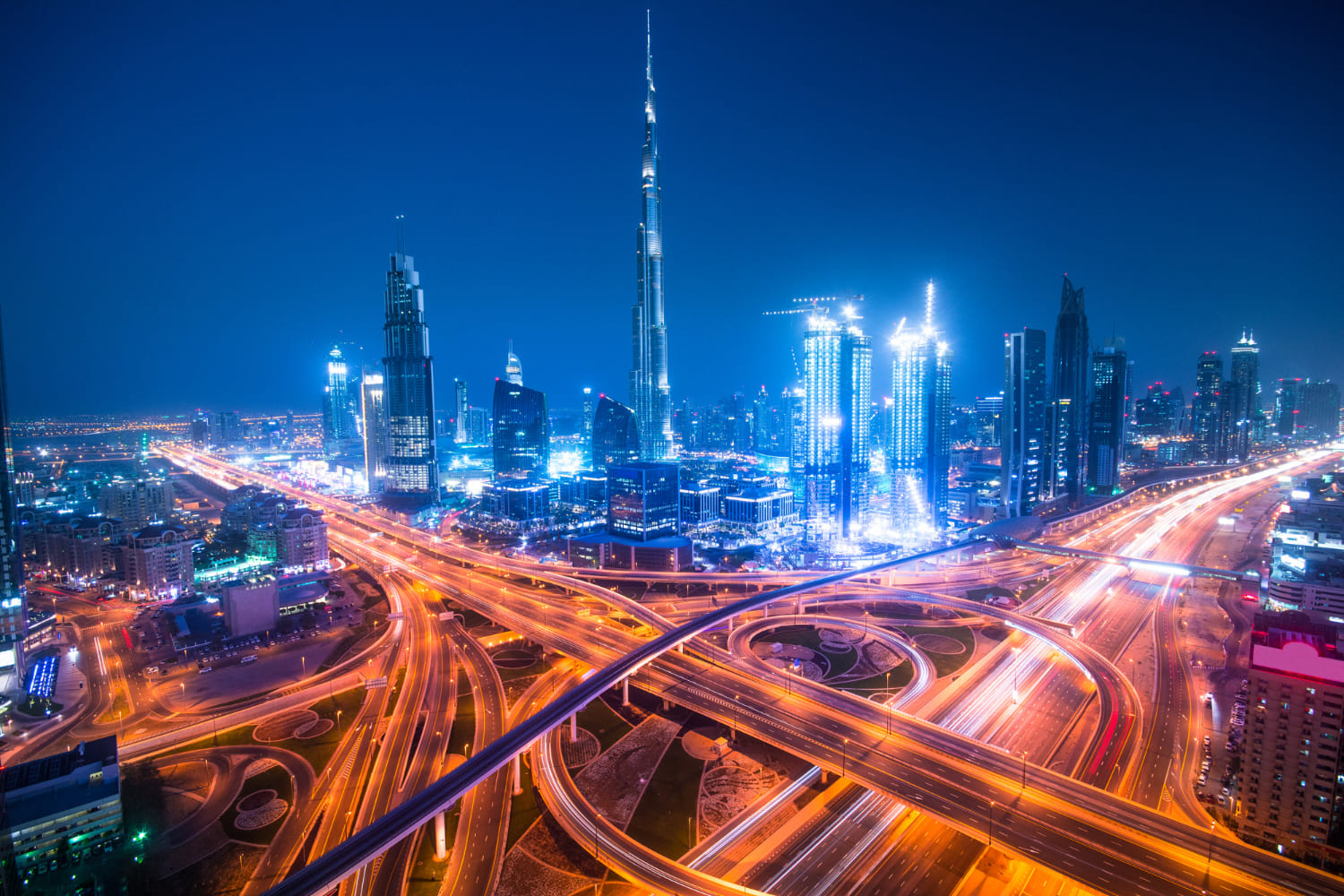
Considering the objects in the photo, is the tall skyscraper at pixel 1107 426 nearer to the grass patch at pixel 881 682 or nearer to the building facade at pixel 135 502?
the grass patch at pixel 881 682

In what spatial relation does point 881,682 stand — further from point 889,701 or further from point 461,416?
point 461,416

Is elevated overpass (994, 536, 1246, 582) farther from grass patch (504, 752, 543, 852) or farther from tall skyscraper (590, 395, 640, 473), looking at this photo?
grass patch (504, 752, 543, 852)

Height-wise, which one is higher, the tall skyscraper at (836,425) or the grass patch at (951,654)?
the tall skyscraper at (836,425)

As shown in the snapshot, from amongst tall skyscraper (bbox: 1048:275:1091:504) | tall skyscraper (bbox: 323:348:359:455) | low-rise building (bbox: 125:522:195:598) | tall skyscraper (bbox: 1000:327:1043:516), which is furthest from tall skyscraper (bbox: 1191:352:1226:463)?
tall skyscraper (bbox: 323:348:359:455)

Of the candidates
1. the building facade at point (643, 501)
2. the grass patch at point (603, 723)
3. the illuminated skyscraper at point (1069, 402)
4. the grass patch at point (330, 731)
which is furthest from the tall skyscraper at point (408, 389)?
the illuminated skyscraper at point (1069, 402)

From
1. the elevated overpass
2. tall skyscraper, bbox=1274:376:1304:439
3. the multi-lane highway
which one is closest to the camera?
the multi-lane highway

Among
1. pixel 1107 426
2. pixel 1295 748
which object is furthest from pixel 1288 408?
pixel 1295 748
